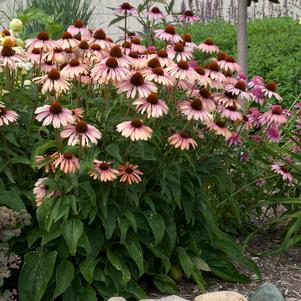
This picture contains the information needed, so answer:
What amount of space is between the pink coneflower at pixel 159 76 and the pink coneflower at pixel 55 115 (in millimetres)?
407

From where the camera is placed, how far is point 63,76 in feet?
12.1

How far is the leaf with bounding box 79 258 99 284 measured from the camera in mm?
3703

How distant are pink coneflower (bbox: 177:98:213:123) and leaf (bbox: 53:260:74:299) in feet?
2.91

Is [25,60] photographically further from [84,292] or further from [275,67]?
[275,67]

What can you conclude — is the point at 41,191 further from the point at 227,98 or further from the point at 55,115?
the point at 227,98

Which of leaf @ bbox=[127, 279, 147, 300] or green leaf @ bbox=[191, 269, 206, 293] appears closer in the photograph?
leaf @ bbox=[127, 279, 147, 300]

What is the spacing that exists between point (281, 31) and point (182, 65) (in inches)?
234

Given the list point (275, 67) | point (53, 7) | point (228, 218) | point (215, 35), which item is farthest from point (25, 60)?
point (215, 35)

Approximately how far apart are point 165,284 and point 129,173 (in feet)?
2.35

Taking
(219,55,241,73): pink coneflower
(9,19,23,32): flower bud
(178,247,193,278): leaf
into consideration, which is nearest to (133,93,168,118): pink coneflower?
(219,55,241,73): pink coneflower

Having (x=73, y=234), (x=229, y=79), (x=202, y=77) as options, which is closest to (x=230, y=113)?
(x=229, y=79)

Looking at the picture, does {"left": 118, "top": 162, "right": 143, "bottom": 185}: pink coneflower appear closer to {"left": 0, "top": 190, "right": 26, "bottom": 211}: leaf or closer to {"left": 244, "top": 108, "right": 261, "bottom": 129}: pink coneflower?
{"left": 0, "top": 190, "right": 26, "bottom": 211}: leaf

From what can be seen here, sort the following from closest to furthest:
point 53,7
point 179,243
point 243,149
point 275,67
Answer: point 179,243 → point 243,149 → point 275,67 → point 53,7

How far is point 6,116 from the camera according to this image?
3678mm
